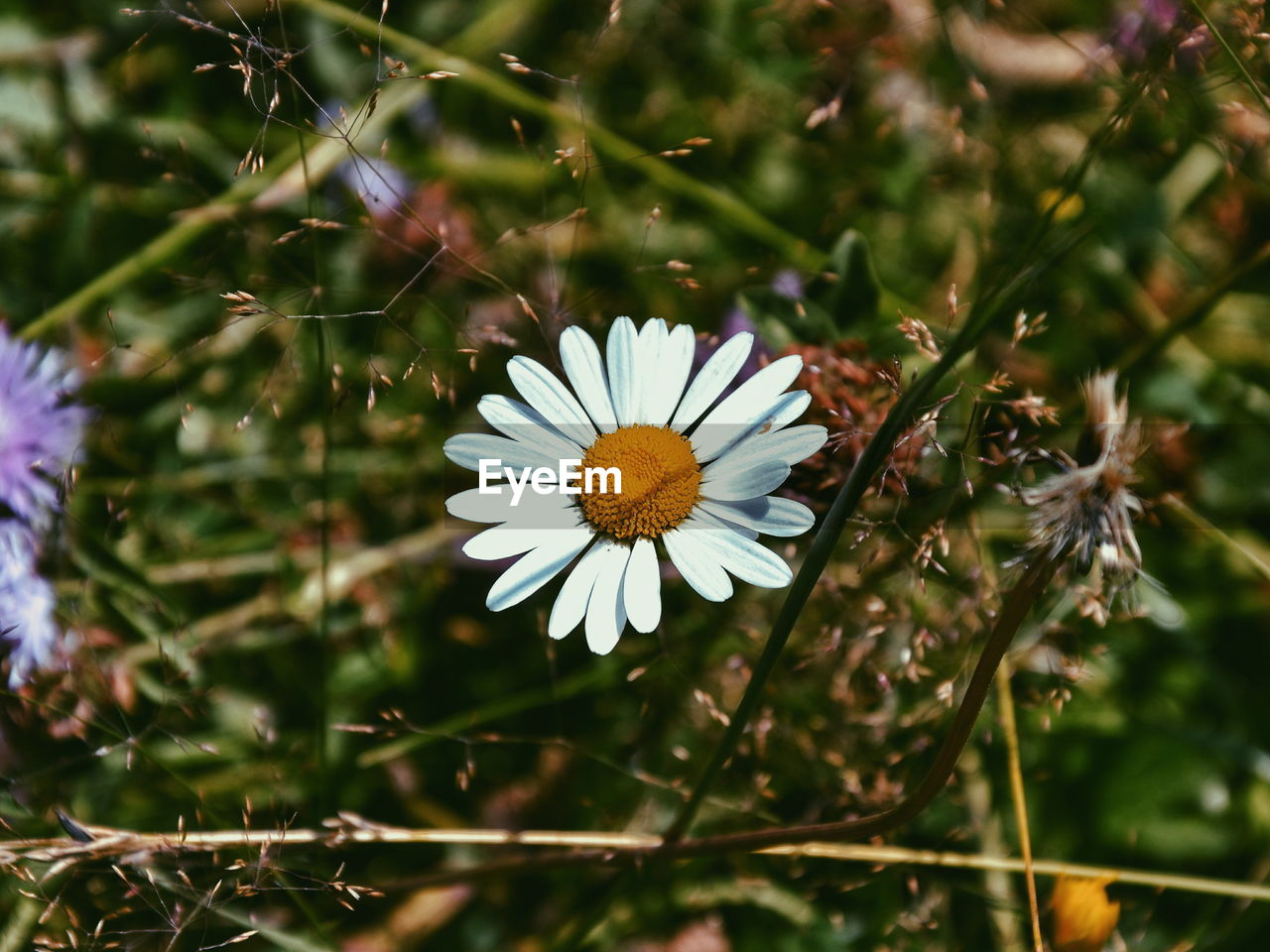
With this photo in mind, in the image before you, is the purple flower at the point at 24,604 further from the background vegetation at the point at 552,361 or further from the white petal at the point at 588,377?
the white petal at the point at 588,377

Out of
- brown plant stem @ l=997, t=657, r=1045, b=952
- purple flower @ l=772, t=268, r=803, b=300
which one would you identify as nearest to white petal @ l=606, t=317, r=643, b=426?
purple flower @ l=772, t=268, r=803, b=300

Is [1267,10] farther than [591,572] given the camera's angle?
Yes

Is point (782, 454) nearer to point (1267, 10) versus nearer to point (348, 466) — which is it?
point (348, 466)

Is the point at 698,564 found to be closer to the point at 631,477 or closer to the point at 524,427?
the point at 631,477

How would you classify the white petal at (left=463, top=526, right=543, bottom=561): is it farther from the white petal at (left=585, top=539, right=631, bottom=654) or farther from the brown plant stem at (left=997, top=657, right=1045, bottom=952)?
the brown plant stem at (left=997, top=657, right=1045, bottom=952)

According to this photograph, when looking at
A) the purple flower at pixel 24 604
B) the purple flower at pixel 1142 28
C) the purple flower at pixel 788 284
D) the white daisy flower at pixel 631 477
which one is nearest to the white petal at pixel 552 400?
the white daisy flower at pixel 631 477

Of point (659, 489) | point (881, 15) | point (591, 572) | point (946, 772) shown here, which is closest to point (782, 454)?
point (659, 489)
